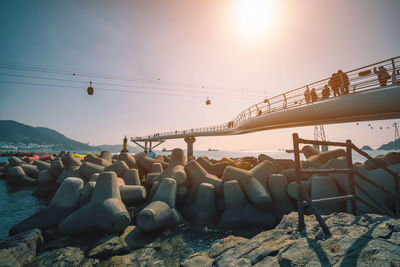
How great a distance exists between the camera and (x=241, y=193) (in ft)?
17.3

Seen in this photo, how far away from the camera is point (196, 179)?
6.48m

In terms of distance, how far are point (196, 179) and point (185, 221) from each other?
68.2 inches

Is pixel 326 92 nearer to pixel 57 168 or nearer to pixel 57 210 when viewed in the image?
pixel 57 210

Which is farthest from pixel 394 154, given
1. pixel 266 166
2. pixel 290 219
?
pixel 290 219

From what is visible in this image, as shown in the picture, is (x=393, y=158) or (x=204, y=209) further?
(x=393, y=158)

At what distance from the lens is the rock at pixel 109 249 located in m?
3.27

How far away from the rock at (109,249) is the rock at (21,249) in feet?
3.17

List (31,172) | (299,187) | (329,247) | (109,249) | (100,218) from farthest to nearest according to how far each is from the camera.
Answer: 1. (31,172)
2. (100,218)
3. (109,249)
4. (299,187)
5. (329,247)

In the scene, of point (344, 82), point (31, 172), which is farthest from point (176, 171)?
point (31, 172)

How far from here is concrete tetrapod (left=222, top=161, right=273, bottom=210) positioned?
16.4ft

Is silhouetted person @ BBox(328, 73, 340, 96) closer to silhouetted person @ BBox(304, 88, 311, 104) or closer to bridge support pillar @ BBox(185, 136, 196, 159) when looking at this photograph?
silhouetted person @ BBox(304, 88, 311, 104)

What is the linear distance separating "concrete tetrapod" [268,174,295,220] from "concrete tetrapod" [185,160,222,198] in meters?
1.57

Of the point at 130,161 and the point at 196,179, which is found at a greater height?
the point at 130,161

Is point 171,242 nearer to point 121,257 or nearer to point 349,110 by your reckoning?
point 121,257
